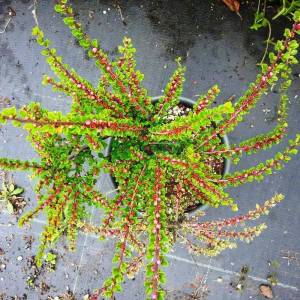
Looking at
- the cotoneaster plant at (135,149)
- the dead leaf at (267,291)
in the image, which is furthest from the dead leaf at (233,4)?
the dead leaf at (267,291)

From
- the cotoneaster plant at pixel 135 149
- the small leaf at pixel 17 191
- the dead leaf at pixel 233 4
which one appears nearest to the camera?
the cotoneaster plant at pixel 135 149

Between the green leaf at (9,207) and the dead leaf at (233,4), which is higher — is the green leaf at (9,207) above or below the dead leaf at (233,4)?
below

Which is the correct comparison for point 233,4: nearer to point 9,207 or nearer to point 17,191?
point 17,191

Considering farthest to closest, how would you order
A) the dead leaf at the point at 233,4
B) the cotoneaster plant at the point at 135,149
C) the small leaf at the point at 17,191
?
the small leaf at the point at 17,191
the dead leaf at the point at 233,4
the cotoneaster plant at the point at 135,149

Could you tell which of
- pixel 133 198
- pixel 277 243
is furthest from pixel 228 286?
pixel 133 198

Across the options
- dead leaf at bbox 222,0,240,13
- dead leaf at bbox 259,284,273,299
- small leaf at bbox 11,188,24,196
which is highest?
dead leaf at bbox 222,0,240,13

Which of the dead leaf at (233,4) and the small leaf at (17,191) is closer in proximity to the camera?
the dead leaf at (233,4)

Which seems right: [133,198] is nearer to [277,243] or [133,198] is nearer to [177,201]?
[177,201]

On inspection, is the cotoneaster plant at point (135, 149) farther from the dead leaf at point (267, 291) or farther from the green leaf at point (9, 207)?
the green leaf at point (9, 207)

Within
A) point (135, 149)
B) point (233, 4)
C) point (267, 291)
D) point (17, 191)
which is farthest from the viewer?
point (17, 191)

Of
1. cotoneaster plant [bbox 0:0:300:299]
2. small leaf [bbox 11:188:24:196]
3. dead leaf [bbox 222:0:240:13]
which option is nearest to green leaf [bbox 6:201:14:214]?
small leaf [bbox 11:188:24:196]

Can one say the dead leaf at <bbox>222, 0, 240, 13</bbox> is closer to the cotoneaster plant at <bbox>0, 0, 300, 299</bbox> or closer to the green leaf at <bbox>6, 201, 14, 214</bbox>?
the cotoneaster plant at <bbox>0, 0, 300, 299</bbox>

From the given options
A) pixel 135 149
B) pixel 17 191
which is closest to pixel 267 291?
pixel 135 149
